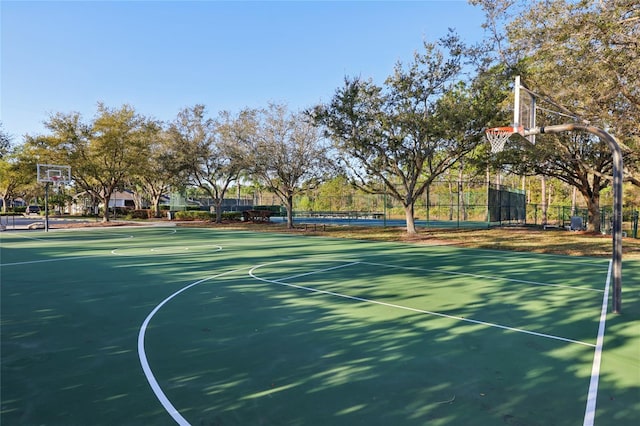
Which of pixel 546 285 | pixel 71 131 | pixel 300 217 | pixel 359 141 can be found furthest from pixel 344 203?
pixel 546 285

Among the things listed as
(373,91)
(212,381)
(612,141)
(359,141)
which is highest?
(373,91)

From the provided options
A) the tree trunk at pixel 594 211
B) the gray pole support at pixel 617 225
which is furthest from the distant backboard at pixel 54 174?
the tree trunk at pixel 594 211

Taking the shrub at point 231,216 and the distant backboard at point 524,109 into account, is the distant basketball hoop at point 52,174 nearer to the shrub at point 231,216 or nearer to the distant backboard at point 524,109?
the shrub at point 231,216

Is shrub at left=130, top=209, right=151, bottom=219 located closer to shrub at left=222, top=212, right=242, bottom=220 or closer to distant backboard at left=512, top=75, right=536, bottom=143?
shrub at left=222, top=212, right=242, bottom=220

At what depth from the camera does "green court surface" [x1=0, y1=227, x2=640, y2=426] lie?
130 inches

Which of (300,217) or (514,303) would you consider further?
(300,217)

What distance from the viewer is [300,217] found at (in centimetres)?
4453

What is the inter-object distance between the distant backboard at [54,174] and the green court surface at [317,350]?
22.1m

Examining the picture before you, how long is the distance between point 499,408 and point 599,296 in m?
5.60

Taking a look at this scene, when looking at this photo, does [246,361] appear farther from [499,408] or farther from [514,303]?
[514,303]

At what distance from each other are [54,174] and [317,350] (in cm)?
3148

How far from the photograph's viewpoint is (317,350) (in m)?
4.61

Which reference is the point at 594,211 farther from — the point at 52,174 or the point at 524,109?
the point at 52,174

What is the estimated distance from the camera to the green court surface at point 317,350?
329 centimetres
